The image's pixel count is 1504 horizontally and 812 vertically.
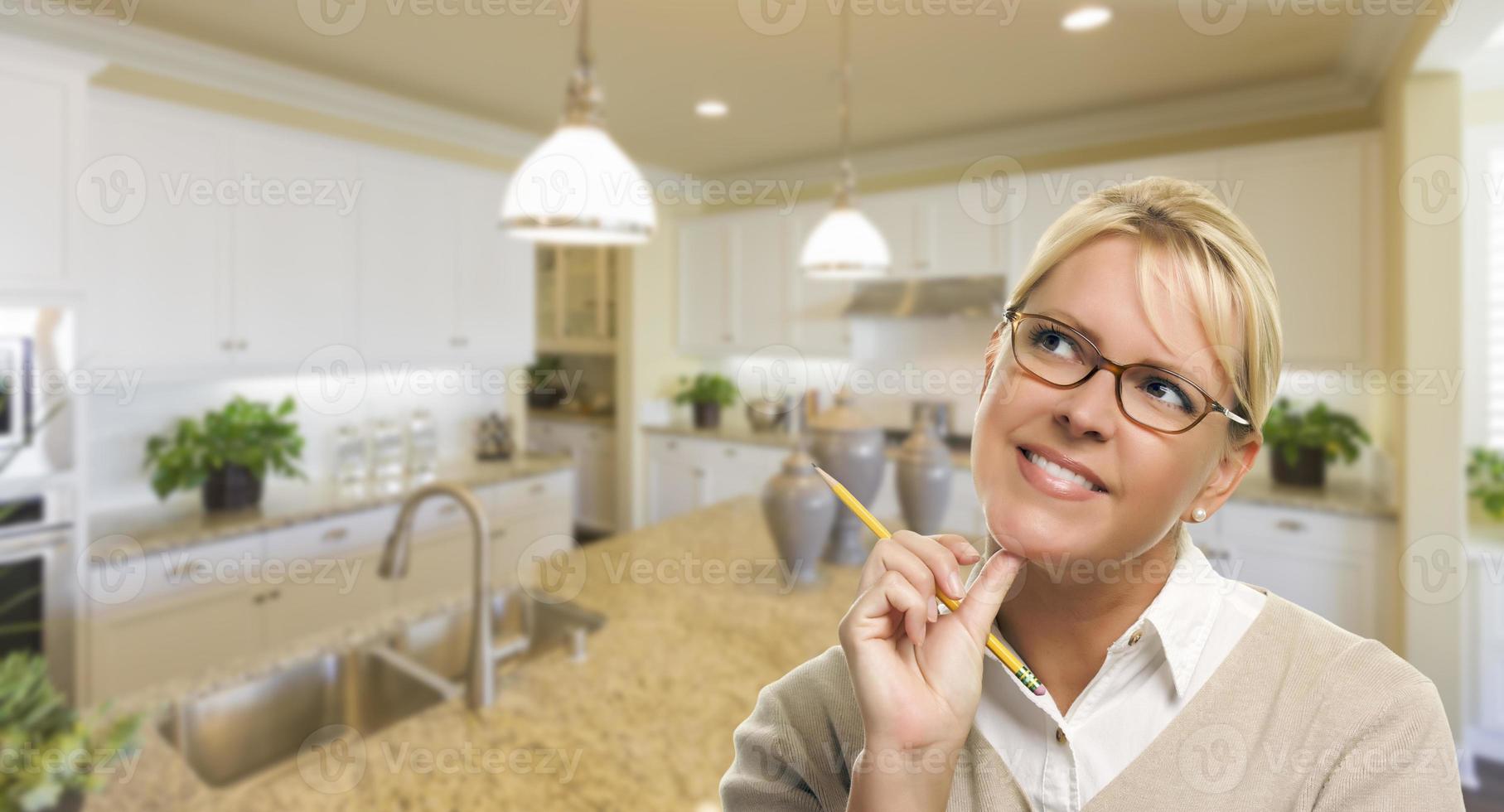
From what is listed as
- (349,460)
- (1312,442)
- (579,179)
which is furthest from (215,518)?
(1312,442)

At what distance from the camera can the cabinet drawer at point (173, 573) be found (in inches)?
91.6

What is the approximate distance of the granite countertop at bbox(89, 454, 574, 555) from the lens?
97.6 inches

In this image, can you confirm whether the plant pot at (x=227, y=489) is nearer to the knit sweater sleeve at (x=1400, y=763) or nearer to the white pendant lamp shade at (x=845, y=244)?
the white pendant lamp shade at (x=845, y=244)

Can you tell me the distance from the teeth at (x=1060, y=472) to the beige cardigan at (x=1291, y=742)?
184mm

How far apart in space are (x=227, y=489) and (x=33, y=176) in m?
1.22

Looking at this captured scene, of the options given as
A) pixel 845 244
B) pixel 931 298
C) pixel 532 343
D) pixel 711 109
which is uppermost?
pixel 711 109

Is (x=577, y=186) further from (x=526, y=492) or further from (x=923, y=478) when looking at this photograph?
(x=526, y=492)

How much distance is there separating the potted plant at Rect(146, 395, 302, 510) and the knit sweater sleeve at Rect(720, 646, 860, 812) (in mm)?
3021

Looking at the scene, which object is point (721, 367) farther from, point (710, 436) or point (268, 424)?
point (268, 424)

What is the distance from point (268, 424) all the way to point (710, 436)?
2.39 meters

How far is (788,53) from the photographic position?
2.78m

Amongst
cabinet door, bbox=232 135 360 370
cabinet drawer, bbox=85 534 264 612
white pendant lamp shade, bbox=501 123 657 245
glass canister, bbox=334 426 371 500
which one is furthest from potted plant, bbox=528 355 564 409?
white pendant lamp shade, bbox=501 123 657 245

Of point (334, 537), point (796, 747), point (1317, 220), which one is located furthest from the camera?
point (334, 537)

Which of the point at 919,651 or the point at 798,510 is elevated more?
the point at 919,651
